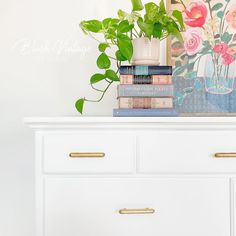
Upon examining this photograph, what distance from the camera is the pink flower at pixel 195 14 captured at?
2186 mm

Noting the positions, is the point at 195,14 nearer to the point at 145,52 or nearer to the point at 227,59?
the point at 227,59

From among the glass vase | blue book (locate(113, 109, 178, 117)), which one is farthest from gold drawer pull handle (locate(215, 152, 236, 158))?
the glass vase

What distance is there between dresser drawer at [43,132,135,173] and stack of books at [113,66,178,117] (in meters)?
0.20

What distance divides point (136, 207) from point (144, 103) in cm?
43

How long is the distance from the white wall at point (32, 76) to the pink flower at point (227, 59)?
0.55 metres

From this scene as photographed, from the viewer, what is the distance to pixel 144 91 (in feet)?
5.89

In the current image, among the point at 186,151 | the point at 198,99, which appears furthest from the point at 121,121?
the point at 198,99

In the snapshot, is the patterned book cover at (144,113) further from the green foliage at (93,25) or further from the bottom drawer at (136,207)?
the green foliage at (93,25)

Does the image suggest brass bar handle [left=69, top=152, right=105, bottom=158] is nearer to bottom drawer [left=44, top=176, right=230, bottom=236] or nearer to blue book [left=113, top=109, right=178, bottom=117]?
bottom drawer [left=44, top=176, right=230, bottom=236]

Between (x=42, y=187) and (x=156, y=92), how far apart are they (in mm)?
594

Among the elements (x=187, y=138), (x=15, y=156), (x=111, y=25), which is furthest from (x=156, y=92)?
(x=15, y=156)

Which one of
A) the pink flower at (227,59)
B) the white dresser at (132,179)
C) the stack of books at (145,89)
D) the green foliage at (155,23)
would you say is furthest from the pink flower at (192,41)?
the white dresser at (132,179)

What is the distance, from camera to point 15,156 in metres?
2.19

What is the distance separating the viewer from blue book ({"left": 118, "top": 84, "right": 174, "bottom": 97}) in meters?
1.79
